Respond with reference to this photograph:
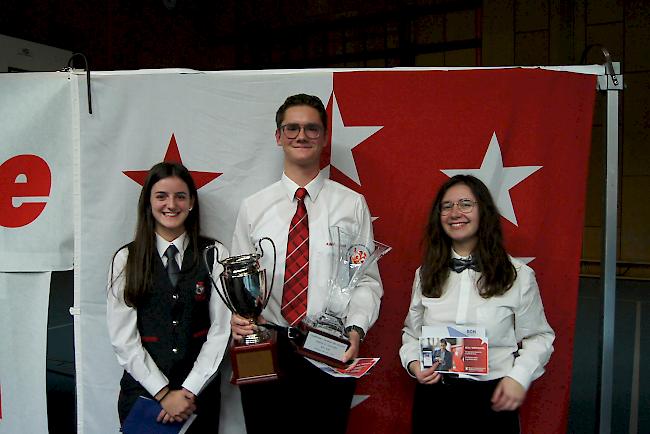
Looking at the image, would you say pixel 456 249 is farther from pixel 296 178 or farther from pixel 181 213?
pixel 181 213

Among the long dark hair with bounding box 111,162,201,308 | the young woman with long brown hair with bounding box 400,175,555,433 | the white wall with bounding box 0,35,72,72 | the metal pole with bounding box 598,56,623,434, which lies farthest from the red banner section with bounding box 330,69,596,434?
the white wall with bounding box 0,35,72,72

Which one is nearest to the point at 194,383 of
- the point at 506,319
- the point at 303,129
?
the point at 303,129

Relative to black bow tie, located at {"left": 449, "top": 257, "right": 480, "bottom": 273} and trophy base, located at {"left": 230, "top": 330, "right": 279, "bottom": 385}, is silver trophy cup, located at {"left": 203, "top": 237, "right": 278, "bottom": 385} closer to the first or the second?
trophy base, located at {"left": 230, "top": 330, "right": 279, "bottom": 385}

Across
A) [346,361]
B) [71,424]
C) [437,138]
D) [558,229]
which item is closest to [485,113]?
[437,138]

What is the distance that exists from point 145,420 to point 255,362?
51cm

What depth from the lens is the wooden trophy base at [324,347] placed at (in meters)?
1.59

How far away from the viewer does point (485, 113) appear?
7.33ft

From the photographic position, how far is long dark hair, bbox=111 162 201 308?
1.83 metres

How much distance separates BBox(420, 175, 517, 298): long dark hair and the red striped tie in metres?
0.41

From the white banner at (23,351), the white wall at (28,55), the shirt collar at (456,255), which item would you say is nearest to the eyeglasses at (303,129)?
the shirt collar at (456,255)

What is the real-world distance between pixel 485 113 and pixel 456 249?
0.69m

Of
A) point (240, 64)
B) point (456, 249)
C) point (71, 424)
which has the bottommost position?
point (71, 424)

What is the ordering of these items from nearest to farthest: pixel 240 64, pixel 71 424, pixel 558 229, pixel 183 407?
pixel 183 407 < pixel 558 229 < pixel 71 424 < pixel 240 64

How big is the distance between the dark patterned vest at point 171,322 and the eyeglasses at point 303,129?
0.60 metres
